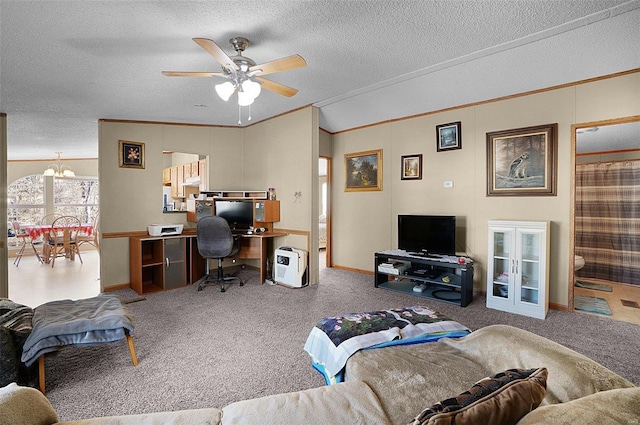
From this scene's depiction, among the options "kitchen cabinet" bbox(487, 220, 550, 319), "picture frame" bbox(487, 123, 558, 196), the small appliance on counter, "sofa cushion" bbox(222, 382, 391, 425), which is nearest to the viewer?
"sofa cushion" bbox(222, 382, 391, 425)

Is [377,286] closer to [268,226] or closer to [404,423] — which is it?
[268,226]

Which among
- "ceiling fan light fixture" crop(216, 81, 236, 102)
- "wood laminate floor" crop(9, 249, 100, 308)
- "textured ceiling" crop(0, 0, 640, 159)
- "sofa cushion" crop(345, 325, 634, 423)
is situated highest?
"textured ceiling" crop(0, 0, 640, 159)

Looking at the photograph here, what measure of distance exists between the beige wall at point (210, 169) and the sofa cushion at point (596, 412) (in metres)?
4.00

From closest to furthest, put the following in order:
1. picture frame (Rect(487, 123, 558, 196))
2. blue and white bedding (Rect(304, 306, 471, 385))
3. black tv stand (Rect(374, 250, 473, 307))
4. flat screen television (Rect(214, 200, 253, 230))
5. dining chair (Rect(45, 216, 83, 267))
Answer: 1. blue and white bedding (Rect(304, 306, 471, 385))
2. picture frame (Rect(487, 123, 558, 196))
3. black tv stand (Rect(374, 250, 473, 307))
4. flat screen television (Rect(214, 200, 253, 230))
5. dining chair (Rect(45, 216, 83, 267))

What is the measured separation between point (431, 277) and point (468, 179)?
1.45 m

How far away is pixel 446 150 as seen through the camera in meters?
4.47

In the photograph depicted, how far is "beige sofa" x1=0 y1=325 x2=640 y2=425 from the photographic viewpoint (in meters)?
0.82

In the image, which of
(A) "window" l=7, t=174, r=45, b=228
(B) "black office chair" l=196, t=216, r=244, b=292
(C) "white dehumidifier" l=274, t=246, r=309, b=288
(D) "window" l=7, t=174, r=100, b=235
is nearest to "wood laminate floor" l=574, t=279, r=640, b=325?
(C) "white dehumidifier" l=274, t=246, r=309, b=288

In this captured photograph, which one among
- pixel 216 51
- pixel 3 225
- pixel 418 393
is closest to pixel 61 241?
pixel 3 225

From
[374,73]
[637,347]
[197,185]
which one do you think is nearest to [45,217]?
[197,185]

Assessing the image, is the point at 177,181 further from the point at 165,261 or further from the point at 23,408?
the point at 23,408

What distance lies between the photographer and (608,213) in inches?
197

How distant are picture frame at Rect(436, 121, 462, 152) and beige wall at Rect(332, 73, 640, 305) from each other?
0.06 metres

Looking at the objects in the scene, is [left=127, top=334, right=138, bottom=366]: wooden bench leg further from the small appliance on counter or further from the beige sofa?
the small appliance on counter
